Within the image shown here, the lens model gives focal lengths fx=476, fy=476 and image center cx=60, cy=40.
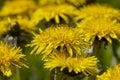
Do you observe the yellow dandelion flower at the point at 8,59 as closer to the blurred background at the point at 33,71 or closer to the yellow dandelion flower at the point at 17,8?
the blurred background at the point at 33,71

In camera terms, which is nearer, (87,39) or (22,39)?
(87,39)

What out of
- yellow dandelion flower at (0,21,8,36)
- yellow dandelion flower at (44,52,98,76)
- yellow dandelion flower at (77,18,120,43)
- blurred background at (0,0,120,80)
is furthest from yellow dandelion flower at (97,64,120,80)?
yellow dandelion flower at (0,21,8,36)

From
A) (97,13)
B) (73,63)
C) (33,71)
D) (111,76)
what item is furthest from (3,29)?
(111,76)

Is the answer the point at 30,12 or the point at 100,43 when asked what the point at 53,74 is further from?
the point at 30,12

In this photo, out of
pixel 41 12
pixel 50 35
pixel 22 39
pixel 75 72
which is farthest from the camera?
pixel 41 12

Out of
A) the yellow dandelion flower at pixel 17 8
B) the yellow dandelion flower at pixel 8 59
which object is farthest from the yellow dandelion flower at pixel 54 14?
the yellow dandelion flower at pixel 8 59

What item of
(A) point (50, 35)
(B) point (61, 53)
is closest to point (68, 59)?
(B) point (61, 53)

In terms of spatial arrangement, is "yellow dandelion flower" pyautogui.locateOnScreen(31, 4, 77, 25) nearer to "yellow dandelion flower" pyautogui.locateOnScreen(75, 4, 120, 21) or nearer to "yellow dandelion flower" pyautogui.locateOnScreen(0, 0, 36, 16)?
"yellow dandelion flower" pyautogui.locateOnScreen(75, 4, 120, 21)
